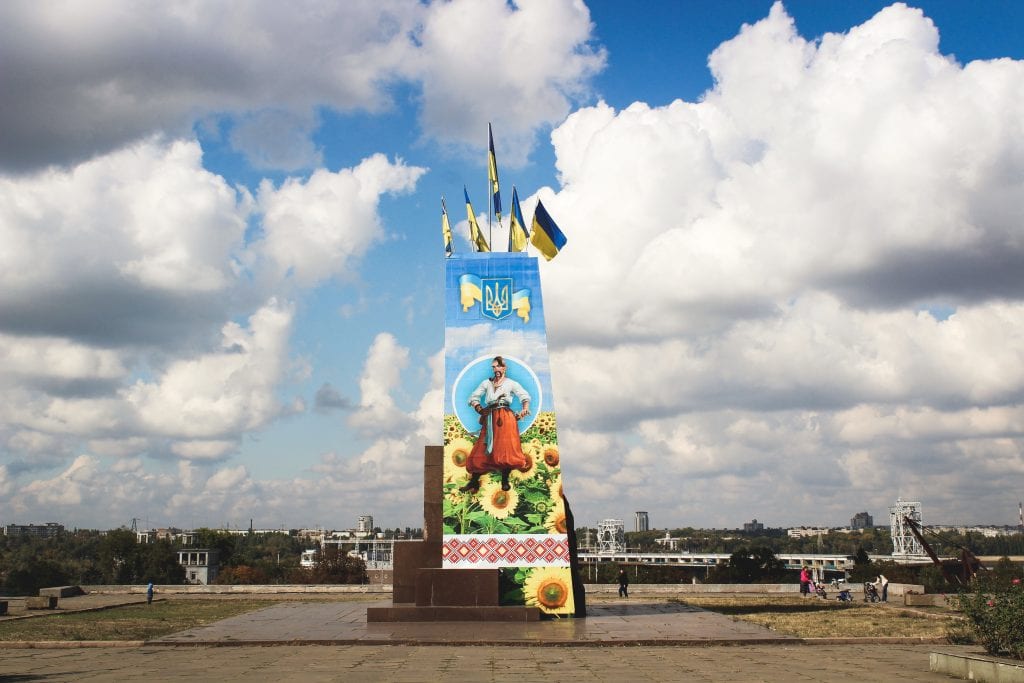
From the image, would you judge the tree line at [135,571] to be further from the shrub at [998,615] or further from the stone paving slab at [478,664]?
the shrub at [998,615]

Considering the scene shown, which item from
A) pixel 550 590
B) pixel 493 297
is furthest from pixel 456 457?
pixel 493 297

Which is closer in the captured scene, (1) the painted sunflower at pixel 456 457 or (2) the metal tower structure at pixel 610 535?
(1) the painted sunflower at pixel 456 457

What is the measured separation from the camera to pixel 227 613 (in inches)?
1176

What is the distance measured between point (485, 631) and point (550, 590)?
3.39m

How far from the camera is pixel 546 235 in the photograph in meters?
27.7

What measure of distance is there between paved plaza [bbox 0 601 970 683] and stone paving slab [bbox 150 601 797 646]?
0.04m

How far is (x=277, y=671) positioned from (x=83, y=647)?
24.1ft

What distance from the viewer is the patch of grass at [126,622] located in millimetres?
22688

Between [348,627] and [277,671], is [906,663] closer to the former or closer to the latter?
[277,671]

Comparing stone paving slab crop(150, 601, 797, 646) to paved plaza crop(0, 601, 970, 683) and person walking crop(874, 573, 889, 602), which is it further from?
person walking crop(874, 573, 889, 602)

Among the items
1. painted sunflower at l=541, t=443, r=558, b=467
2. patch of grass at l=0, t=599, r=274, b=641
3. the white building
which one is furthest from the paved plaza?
the white building

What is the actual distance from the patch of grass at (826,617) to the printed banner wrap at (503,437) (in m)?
6.23

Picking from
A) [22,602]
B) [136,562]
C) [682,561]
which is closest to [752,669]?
[22,602]

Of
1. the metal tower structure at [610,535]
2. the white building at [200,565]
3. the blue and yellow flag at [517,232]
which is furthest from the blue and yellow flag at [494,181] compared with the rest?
the metal tower structure at [610,535]
